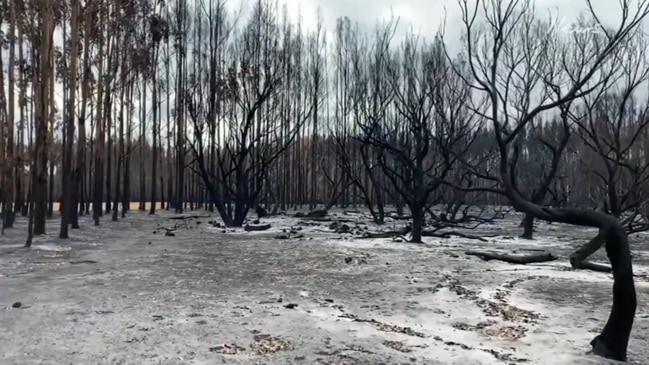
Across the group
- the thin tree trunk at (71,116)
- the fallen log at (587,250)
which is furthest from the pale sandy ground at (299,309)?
the thin tree trunk at (71,116)

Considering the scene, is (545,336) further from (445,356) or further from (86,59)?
(86,59)

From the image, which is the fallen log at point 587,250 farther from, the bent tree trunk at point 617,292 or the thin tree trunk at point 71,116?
the thin tree trunk at point 71,116

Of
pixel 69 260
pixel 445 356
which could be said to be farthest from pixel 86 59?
pixel 445 356

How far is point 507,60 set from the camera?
47.7 ft

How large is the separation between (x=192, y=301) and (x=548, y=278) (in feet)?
17.3

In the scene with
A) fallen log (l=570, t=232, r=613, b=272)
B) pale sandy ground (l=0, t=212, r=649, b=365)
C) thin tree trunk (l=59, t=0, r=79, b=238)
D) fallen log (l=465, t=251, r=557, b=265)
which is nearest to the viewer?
pale sandy ground (l=0, t=212, r=649, b=365)

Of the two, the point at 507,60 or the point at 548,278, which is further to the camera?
the point at 507,60

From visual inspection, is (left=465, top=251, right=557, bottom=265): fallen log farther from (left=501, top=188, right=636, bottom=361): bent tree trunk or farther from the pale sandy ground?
(left=501, top=188, right=636, bottom=361): bent tree trunk

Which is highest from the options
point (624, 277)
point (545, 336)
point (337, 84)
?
point (337, 84)

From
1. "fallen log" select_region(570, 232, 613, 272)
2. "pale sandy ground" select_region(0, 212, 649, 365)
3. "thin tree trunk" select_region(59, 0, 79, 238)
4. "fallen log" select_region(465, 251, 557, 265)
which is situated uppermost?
"thin tree trunk" select_region(59, 0, 79, 238)

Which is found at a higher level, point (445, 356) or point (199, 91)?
point (199, 91)

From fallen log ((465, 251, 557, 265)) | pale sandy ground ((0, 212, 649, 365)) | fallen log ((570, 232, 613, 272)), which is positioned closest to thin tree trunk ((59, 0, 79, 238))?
pale sandy ground ((0, 212, 649, 365))

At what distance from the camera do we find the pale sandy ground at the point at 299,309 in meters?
4.02

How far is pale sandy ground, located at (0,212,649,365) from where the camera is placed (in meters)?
4.02
